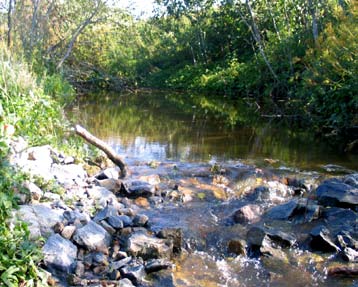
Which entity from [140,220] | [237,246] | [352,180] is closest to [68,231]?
[140,220]

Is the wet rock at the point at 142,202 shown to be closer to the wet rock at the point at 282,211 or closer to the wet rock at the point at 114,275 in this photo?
the wet rock at the point at 282,211

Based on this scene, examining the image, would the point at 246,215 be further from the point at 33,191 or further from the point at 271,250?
the point at 33,191

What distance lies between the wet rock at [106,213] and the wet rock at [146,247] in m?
0.52

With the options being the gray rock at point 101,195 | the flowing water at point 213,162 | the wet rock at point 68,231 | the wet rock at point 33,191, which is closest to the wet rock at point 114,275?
the flowing water at point 213,162

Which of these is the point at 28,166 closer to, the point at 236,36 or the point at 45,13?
the point at 45,13

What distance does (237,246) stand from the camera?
5168 millimetres

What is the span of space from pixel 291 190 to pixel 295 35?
13.6m

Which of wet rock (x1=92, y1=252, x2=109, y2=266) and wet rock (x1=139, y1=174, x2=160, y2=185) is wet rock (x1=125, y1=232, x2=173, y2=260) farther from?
wet rock (x1=139, y1=174, x2=160, y2=185)

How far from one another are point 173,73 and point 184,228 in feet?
100

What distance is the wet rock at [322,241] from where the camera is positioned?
16.9 ft

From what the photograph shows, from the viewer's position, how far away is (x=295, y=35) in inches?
772

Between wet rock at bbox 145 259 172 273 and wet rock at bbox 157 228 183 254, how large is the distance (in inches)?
18.1

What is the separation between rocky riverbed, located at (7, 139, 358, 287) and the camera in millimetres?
4477

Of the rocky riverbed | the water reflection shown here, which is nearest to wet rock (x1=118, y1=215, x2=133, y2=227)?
the rocky riverbed
